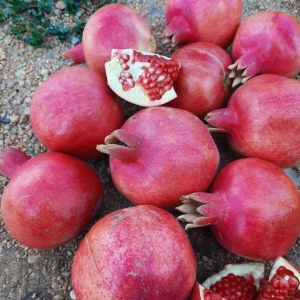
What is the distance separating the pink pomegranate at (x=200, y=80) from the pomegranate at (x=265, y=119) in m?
0.07

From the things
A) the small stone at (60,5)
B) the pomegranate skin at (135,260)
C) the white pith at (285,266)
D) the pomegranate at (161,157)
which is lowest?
the white pith at (285,266)

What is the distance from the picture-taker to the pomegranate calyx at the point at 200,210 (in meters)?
1.28

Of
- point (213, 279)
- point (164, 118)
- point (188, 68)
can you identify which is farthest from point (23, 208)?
point (188, 68)

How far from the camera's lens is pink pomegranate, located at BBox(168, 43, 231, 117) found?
1504mm

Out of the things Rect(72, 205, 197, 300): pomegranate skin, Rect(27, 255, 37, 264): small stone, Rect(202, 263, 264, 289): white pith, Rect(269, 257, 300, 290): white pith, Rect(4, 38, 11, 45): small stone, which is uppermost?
Rect(4, 38, 11, 45): small stone

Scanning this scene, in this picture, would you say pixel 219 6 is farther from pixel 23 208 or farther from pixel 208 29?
pixel 23 208

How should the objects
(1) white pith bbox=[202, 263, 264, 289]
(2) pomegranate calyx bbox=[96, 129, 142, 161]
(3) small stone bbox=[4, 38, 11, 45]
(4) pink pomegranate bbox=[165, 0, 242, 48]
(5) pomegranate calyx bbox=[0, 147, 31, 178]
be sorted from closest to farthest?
(2) pomegranate calyx bbox=[96, 129, 142, 161] < (1) white pith bbox=[202, 263, 264, 289] < (5) pomegranate calyx bbox=[0, 147, 31, 178] < (4) pink pomegranate bbox=[165, 0, 242, 48] < (3) small stone bbox=[4, 38, 11, 45]

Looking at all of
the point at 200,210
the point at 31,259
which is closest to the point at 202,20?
the point at 200,210

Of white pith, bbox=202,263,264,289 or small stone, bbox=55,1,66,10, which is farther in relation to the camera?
small stone, bbox=55,1,66,10

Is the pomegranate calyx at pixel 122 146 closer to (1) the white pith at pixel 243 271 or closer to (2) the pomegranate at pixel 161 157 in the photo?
(2) the pomegranate at pixel 161 157

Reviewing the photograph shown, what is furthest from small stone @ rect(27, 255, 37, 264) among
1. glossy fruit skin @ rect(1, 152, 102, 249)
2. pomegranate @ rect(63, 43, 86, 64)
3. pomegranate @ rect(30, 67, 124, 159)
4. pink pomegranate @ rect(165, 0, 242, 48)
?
pink pomegranate @ rect(165, 0, 242, 48)

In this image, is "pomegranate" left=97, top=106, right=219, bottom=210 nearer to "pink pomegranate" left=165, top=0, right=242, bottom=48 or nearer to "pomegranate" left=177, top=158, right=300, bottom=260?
"pomegranate" left=177, top=158, right=300, bottom=260

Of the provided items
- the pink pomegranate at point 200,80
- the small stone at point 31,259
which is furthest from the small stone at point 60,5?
the small stone at point 31,259

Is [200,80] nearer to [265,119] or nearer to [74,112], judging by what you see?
[265,119]
